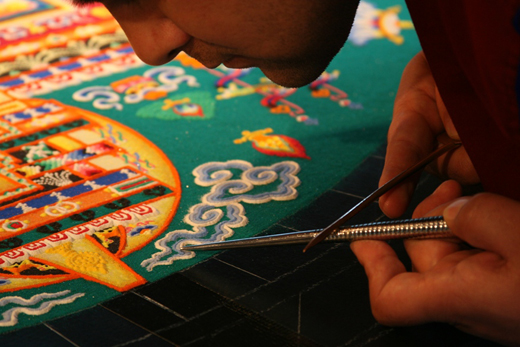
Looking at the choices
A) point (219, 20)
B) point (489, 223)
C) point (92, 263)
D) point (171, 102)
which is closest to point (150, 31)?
point (219, 20)

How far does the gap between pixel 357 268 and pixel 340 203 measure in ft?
0.57

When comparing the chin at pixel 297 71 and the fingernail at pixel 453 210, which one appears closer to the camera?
the fingernail at pixel 453 210

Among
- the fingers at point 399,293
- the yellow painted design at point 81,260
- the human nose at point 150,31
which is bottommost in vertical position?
the yellow painted design at point 81,260

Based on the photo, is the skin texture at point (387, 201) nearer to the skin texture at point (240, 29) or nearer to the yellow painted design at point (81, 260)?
the skin texture at point (240, 29)

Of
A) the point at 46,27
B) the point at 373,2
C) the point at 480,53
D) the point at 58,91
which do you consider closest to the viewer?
the point at 480,53

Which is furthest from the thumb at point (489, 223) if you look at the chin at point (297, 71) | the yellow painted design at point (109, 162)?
the yellow painted design at point (109, 162)

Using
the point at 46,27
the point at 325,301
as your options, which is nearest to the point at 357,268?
the point at 325,301

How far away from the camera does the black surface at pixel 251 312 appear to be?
2.39 ft

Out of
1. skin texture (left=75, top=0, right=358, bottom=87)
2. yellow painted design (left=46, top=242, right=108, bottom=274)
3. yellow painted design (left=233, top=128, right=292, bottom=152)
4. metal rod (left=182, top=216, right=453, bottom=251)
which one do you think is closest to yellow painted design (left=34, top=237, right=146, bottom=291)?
yellow painted design (left=46, top=242, right=108, bottom=274)

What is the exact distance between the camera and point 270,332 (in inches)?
29.0

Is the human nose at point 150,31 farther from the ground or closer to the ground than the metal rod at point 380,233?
farther from the ground

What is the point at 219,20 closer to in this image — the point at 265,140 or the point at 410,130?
the point at 410,130

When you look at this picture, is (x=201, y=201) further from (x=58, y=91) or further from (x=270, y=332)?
(x=58, y=91)

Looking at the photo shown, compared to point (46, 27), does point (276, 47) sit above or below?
above
